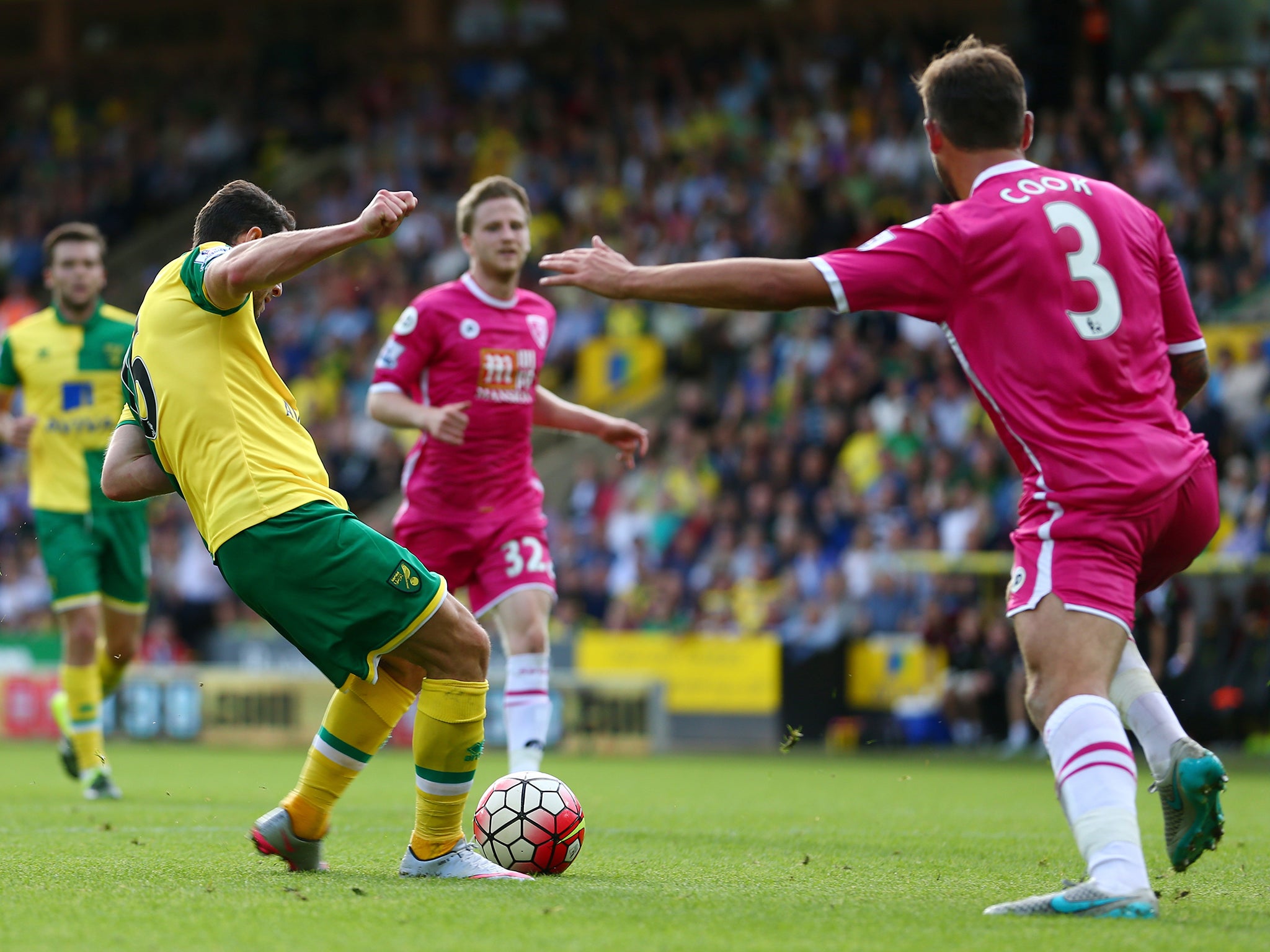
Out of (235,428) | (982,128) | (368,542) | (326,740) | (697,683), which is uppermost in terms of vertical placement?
(982,128)

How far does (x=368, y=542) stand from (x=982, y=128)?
7.19 feet

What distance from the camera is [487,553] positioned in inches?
312

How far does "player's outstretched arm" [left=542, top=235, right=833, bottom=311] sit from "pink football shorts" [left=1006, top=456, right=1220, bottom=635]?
2.93 ft

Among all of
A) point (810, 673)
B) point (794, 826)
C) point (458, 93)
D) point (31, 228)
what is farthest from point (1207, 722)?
point (31, 228)

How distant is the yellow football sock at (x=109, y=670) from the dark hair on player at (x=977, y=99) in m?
6.55

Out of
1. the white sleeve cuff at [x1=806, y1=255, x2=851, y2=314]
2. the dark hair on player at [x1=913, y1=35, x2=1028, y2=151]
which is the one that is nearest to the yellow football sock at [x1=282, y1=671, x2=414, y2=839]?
the white sleeve cuff at [x1=806, y1=255, x2=851, y2=314]

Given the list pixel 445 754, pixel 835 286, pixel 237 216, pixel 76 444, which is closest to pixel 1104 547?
pixel 835 286

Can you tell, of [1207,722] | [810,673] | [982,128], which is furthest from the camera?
[810,673]

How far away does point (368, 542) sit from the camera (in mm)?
5191

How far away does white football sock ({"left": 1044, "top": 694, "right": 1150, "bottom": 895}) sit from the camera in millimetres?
4375

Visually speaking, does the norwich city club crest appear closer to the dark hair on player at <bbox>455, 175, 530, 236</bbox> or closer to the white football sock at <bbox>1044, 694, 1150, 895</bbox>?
the white football sock at <bbox>1044, 694, 1150, 895</bbox>

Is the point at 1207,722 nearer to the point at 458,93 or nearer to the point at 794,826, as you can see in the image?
the point at 794,826

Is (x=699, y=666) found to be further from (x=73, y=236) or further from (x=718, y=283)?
(x=718, y=283)

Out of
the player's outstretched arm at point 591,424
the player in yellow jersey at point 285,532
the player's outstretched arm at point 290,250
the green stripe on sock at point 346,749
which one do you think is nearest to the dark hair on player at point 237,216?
the player in yellow jersey at point 285,532
